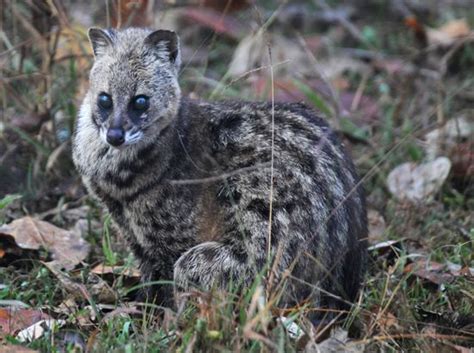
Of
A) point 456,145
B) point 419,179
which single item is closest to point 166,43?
point 419,179

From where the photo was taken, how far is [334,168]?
556cm

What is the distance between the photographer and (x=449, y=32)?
10.2 meters

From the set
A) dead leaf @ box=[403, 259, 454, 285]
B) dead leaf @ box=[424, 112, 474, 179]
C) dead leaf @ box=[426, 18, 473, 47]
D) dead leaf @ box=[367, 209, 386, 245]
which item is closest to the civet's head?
dead leaf @ box=[403, 259, 454, 285]

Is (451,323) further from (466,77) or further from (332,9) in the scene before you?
(332,9)

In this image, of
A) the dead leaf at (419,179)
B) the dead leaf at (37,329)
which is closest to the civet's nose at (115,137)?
the dead leaf at (37,329)

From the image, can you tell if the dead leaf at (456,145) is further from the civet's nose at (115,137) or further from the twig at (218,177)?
the civet's nose at (115,137)

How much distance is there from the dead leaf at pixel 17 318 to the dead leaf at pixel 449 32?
5.65 metres

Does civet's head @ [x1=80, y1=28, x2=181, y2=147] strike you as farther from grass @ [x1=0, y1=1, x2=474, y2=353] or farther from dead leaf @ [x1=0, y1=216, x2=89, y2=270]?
dead leaf @ [x1=0, y1=216, x2=89, y2=270]

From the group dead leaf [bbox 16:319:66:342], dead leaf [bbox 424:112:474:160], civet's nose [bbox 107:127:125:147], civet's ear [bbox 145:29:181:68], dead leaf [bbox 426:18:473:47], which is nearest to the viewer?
dead leaf [bbox 16:319:66:342]

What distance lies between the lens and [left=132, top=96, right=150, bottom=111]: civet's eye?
5543 millimetres

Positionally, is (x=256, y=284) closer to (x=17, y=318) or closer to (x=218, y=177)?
(x=218, y=177)

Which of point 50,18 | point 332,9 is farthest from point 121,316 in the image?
point 332,9

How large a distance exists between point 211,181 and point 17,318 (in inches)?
54.0

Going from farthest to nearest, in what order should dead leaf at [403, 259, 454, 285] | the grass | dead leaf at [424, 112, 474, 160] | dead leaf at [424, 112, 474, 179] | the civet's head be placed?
1. dead leaf at [424, 112, 474, 160]
2. dead leaf at [424, 112, 474, 179]
3. dead leaf at [403, 259, 454, 285]
4. the civet's head
5. the grass
